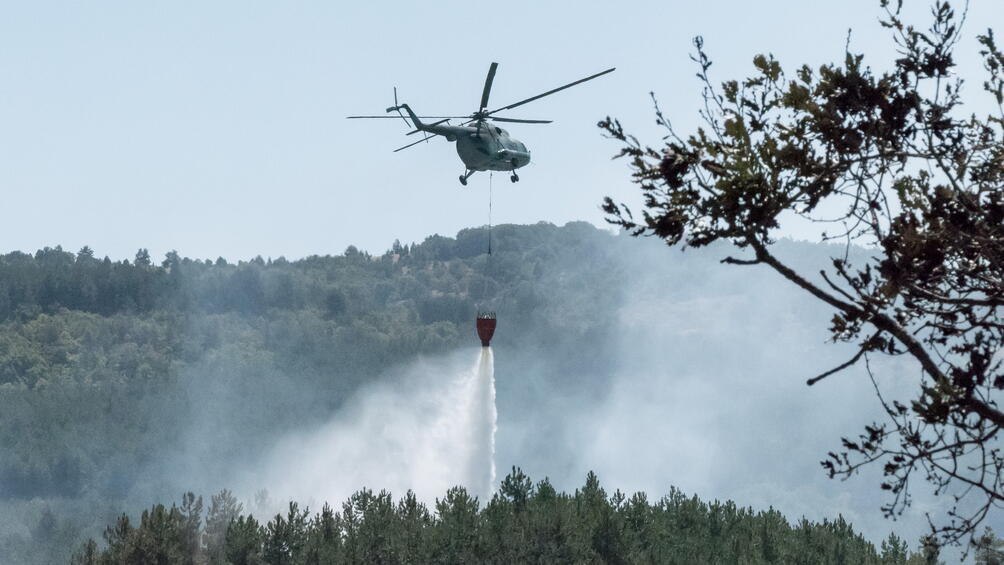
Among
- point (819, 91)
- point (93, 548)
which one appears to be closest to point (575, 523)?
point (93, 548)

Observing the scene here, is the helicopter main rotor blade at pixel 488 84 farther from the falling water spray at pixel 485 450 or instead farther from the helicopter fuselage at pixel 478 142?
the falling water spray at pixel 485 450

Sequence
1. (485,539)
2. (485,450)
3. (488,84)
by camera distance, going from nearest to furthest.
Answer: (488,84)
(485,539)
(485,450)

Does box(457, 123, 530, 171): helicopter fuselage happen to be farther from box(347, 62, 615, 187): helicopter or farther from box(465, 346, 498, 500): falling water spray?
box(465, 346, 498, 500): falling water spray

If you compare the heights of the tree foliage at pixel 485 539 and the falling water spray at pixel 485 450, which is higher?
the falling water spray at pixel 485 450

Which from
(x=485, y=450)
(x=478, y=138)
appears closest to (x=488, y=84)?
(x=478, y=138)

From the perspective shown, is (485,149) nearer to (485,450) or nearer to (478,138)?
(478,138)

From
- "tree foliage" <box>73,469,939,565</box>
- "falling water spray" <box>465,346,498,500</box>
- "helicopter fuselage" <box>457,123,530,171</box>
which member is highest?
"helicopter fuselage" <box>457,123,530,171</box>

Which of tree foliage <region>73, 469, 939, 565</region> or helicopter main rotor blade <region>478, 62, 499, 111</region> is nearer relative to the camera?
helicopter main rotor blade <region>478, 62, 499, 111</region>

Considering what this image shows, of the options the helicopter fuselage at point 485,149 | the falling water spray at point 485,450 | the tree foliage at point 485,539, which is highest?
the helicopter fuselage at point 485,149

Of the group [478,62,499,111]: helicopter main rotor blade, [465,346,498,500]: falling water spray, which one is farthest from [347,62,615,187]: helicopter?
[465,346,498,500]: falling water spray

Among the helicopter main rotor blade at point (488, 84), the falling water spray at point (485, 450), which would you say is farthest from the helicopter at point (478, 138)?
the falling water spray at point (485, 450)

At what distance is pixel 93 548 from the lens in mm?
69188

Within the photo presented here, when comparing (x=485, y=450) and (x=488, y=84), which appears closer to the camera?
(x=488, y=84)

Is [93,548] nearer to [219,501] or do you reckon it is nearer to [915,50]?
[219,501]
